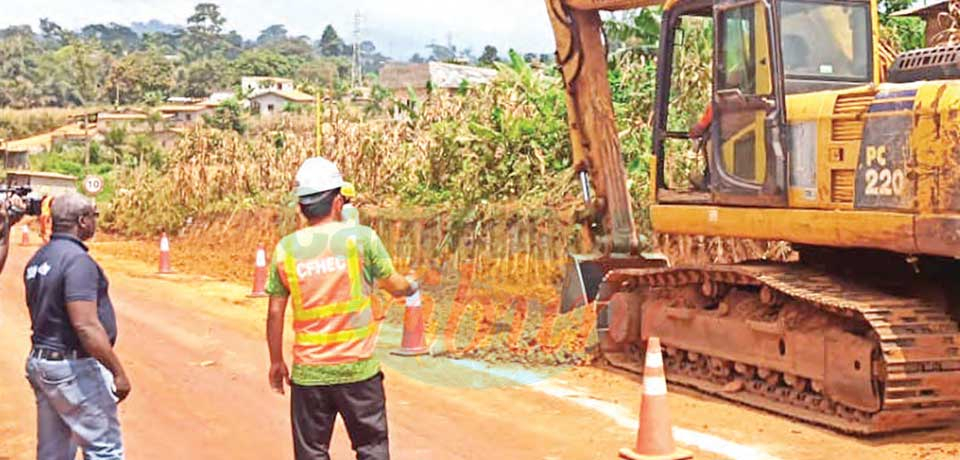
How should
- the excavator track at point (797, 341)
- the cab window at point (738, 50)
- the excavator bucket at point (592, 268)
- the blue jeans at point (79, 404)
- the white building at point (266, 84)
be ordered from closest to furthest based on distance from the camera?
the blue jeans at point (79, 404)
the excavator track at point (797, 341)
the cab window at point (738, 50)
the excavator bucket at point (592, 268)
the white building at point (266, 84)

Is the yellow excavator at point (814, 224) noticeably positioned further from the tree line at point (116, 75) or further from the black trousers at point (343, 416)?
the tree line at point (116, 75)

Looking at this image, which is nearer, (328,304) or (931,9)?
(328,304)

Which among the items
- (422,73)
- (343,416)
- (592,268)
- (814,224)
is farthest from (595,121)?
(422,73)

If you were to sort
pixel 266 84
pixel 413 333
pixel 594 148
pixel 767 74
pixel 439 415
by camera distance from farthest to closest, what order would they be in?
1. pixel 266 84
2. pixel 594 148
3. pixel 413 333
4. pixel 767 74
5. pixel 439 415

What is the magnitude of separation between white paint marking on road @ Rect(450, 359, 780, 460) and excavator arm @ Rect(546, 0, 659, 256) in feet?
6.51

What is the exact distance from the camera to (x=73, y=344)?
5.65 m

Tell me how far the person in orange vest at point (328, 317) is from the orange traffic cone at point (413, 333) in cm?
588

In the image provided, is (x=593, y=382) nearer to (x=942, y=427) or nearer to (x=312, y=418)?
(x=942, y=427)

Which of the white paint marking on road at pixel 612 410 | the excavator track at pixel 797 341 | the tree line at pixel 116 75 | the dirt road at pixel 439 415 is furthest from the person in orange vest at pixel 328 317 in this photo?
the tree line at pixel 116 75

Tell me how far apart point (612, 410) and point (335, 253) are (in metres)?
4.14

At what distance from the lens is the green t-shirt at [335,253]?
5.53 meters

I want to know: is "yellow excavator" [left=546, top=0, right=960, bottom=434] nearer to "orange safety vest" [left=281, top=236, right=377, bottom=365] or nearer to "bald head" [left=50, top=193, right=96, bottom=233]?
"orange safety vest" [left=281, top=236, right=377, bottom=365]

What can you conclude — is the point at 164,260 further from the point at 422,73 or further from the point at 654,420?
the point at 422,73

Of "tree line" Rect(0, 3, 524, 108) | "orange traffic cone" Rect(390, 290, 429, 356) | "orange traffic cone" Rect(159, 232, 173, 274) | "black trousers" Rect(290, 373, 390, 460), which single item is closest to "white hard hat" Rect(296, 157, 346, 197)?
"black trousers" Rect(290, 373, 390, 460)
